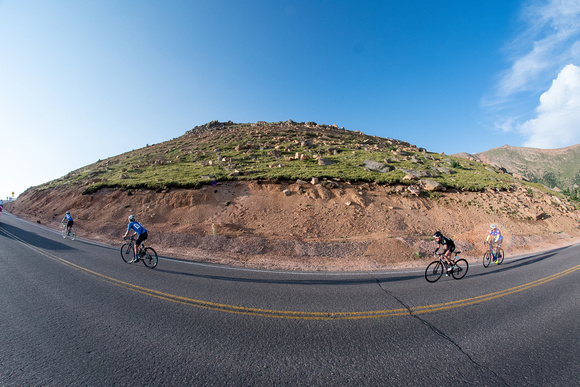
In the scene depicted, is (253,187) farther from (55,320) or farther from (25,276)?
(55,320)

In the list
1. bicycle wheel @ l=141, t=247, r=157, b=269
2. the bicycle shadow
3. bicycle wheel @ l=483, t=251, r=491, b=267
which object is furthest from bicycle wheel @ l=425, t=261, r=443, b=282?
Answer: bicycle wheel @ l=141, t=247, r=157, b=269

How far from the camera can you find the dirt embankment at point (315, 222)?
455 inches

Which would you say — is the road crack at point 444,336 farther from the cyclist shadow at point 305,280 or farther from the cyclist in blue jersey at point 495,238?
the cyclist in blue jersey at point 495,238

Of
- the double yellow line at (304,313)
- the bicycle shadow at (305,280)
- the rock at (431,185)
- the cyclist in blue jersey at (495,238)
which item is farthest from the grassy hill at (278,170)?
the double yellow line at (304,313)

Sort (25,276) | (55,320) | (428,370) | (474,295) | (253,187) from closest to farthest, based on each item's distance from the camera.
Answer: (428,370)
(55,320)
(474,295)
(25,276)
(253,187)

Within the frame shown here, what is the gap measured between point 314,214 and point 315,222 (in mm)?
1022

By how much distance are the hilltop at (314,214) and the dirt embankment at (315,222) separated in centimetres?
9

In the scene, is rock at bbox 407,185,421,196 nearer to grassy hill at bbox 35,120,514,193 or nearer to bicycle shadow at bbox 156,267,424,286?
grassy hill at bbox 35,120,514,193

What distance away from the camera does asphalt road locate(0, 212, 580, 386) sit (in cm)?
314

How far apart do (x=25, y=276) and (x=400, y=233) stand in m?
19.5

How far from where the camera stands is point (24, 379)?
295 cm

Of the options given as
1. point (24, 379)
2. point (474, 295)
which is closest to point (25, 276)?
point (24, 379)

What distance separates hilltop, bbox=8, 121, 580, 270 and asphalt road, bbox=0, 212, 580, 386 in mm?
3380

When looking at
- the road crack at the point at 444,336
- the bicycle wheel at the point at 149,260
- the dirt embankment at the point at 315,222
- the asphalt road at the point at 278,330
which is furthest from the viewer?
the dirt embankment at the point at 315,222
